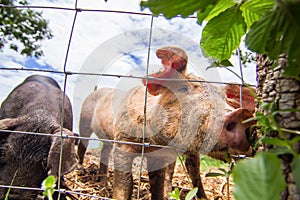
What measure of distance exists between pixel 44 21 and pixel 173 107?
3681 millimetres

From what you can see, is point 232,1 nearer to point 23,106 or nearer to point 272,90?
point 272,90

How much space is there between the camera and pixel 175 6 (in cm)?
29

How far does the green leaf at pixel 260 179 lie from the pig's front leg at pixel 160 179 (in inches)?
76.6

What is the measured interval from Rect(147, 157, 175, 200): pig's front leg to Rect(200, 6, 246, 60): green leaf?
5.65 ft

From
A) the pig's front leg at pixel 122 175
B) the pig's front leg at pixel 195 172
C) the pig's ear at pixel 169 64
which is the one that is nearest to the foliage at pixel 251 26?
the pig's ear at pixel 169 64

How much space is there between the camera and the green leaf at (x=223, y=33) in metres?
0.41

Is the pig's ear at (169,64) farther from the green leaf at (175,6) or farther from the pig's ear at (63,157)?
the green leaf at (175,6)

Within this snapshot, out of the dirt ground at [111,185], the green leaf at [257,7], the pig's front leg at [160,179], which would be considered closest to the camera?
the green leaf at [257,7]

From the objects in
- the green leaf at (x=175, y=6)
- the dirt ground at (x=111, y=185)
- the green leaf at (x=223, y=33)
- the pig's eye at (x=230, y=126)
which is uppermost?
the green leaf at (x=223, y=33)

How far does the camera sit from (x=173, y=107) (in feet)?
5.02

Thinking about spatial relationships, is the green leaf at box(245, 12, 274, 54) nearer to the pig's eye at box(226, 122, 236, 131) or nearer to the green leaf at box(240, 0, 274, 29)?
the green leaf at box(240, 0, 274, 29)

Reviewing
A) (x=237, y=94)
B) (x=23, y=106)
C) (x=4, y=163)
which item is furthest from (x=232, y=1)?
(x=23, y=106)

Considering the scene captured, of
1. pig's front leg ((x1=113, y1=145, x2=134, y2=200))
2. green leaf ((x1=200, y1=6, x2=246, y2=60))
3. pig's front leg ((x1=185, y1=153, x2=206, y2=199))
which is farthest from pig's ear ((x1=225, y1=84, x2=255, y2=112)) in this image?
pig's front leg ((x1=185, y1=153, x2=206, y2=199))

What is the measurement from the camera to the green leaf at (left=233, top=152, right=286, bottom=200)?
0.69 ft
